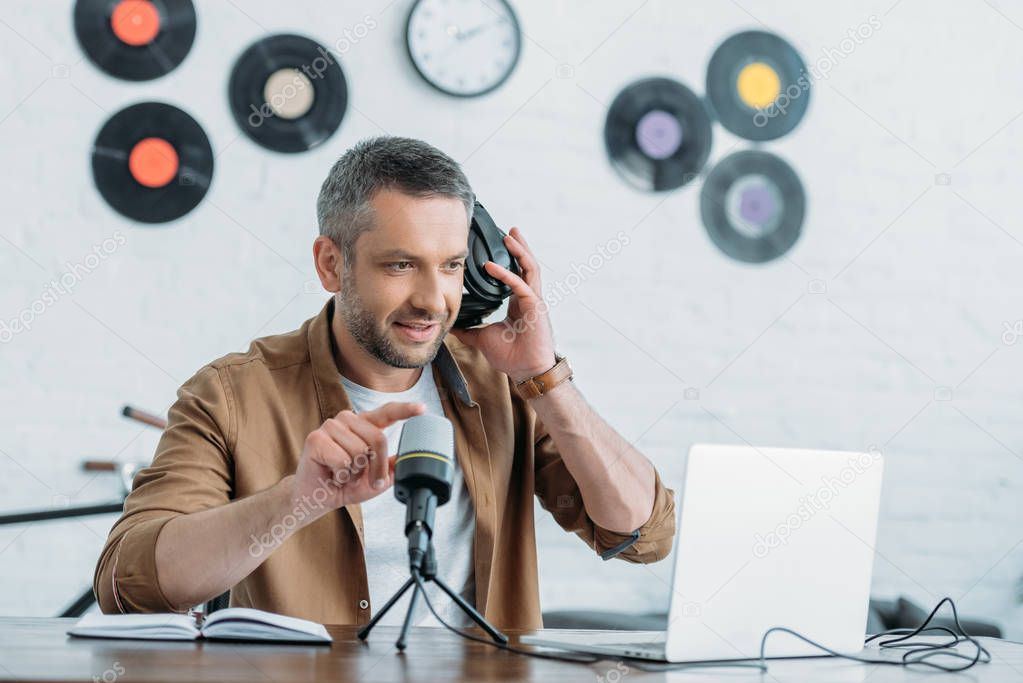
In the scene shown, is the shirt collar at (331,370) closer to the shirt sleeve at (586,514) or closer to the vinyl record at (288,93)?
the shirt sleeve at (586,514)

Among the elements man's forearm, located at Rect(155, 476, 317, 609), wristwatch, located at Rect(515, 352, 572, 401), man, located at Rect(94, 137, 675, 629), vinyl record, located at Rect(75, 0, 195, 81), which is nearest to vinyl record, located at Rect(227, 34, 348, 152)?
vinyl record, located at Rect(75, 0, 195, 81)

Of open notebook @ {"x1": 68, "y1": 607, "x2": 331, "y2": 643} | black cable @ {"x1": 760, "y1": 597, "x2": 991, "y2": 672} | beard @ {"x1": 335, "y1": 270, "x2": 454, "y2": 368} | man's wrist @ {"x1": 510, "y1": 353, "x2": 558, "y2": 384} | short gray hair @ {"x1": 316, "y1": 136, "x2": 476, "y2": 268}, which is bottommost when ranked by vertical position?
black cable @ {"x1": 760, "y1": 597, "x2": 991, "y2": 672}

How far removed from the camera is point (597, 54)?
2.75 metres

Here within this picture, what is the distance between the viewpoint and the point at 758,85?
9.27 ft

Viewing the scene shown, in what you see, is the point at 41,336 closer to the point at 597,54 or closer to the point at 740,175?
the point at 597,54

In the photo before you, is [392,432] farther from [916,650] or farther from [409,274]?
[916,650]

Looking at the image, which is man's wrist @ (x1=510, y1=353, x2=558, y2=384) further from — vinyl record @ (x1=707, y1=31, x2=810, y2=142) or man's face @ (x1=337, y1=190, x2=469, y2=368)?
vinyl record @ (x1=707, y1=31, x2=810, y2=142)

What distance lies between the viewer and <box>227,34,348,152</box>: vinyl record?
259 cm

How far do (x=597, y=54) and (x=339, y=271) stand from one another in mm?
1450

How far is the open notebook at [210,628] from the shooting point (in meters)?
1.01

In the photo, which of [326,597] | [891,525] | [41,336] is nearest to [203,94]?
[41,336]

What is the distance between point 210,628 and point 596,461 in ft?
2.06

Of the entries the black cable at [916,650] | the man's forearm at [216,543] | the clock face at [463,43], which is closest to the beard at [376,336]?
the man's forearm at [216,543]

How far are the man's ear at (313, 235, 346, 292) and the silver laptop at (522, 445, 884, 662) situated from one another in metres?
0.68
